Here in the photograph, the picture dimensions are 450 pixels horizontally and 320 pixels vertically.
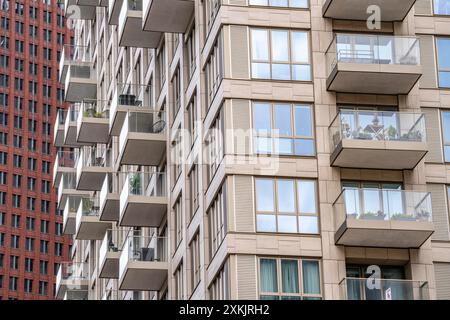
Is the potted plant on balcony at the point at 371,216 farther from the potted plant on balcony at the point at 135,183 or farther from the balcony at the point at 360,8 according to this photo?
the potted plant on balcony at the point at 135,183

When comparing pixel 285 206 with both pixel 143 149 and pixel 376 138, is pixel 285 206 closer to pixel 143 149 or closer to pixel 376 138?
pixel 376 138

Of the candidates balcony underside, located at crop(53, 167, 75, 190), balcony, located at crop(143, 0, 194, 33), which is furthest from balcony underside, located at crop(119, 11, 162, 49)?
balcony underside, located at crop(53, 167, 75, 190)

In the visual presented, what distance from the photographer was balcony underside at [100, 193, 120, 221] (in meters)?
Answer: 62.6

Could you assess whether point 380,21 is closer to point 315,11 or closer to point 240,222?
point 315,11

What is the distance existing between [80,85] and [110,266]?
22215mm

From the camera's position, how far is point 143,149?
55844mm

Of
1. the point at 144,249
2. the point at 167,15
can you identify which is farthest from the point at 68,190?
the point at 167,15

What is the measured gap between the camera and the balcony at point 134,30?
56156mm

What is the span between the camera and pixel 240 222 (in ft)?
136

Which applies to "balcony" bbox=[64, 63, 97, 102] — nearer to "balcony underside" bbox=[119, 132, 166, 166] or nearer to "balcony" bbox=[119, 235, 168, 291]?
"balcony underside" bbox=[119, 132, 166, 166]

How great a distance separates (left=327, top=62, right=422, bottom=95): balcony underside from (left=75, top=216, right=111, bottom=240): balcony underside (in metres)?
28.5

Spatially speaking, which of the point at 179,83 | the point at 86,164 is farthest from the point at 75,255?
the point at 179,83
